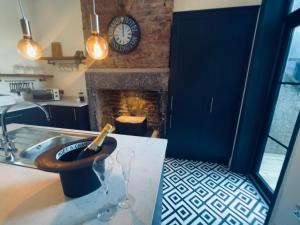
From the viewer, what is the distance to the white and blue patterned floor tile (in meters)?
1.43

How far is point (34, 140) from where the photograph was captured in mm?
1203

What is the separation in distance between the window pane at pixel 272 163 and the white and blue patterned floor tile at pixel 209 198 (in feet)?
0.69

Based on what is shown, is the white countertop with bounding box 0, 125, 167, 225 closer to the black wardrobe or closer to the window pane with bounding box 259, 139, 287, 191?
the black wardrobe

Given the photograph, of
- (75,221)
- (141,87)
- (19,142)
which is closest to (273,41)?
(141,87)

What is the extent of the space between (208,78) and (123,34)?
1.50 metres

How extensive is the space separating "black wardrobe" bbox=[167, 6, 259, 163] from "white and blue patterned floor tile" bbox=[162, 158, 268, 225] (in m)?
0.33

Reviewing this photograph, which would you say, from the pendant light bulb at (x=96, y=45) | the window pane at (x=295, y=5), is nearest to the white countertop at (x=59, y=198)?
the pendant light bulb at (x=96, y=45)

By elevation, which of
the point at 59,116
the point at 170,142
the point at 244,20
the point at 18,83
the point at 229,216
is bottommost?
the point at 229,216

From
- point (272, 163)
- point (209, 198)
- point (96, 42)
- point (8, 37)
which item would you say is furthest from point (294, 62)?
point (8, 37)

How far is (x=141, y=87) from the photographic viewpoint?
2.42 metres

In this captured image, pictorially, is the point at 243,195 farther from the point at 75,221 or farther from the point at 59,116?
the point at 59,116

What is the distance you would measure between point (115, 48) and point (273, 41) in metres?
2.14

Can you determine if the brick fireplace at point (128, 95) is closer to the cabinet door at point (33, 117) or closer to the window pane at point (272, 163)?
the cabinet door at point (33, 117)

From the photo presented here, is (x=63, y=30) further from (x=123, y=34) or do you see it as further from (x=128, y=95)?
(x=128, y=95)
